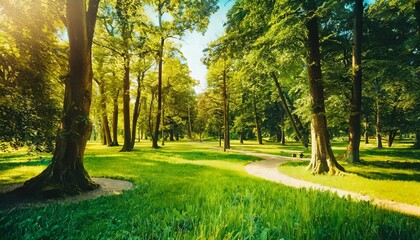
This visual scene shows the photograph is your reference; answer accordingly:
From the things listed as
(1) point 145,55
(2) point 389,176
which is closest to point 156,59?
(1) point 145,55

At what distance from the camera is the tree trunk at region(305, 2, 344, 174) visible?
1202 cm

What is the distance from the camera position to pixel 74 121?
26.1 ft

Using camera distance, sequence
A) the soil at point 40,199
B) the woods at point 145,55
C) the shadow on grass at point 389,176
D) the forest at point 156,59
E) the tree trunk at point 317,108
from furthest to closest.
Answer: the tree trunk at point 317,108 → the shadow on grass at point 389,176 → the woods at point 145,55 → the forest at point 156,59 → the soil at point 40,199

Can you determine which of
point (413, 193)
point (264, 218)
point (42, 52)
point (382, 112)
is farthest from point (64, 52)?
point (382, 112)

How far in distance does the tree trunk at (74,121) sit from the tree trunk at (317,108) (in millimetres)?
10059

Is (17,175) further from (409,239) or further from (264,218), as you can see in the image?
(409,239)

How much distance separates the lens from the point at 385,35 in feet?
56.5

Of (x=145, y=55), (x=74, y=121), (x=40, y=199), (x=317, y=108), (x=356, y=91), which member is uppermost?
(x=145, y=55)

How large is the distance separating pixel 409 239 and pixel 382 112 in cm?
3115

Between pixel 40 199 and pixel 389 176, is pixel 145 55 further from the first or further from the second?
pixel 389 176

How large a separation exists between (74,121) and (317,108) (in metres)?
10.9

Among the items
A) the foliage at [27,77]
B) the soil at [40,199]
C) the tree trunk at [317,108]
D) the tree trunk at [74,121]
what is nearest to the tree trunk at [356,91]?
the tree trunk at [317,108]

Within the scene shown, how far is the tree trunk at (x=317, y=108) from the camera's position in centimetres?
1202

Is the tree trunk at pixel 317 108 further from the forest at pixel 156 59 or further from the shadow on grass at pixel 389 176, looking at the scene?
the shadow on grass at pixel 389 176
